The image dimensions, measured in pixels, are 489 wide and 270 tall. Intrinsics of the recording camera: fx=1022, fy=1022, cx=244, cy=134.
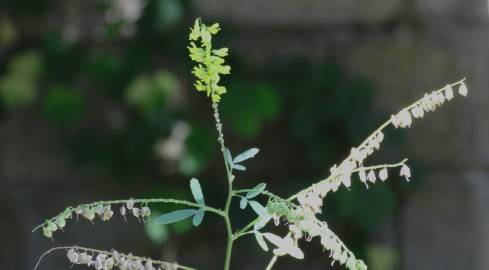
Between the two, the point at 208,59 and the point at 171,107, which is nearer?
the point at 208,59

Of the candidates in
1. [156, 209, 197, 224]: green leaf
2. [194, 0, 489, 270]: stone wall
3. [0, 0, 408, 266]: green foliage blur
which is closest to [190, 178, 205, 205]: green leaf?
[156, 209, 197, 224]: green leaf

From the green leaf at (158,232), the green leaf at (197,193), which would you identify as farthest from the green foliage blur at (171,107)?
the green leaf at (197,193)

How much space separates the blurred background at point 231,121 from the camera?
256cm

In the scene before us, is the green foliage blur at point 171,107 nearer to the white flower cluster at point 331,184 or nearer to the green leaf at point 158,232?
the green leaf at point 158,232

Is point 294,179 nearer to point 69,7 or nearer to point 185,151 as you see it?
point 185,151

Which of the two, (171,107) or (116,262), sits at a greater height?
(171,107)

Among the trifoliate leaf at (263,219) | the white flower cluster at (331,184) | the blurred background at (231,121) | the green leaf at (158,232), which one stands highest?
the blurred background at (231,121)

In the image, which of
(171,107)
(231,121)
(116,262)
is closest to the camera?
(116,262)

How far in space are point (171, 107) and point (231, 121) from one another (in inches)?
7.8

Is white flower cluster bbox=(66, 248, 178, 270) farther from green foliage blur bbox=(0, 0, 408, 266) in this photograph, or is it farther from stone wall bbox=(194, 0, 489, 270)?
stone wall bbox=(194, 0, 489, 270)

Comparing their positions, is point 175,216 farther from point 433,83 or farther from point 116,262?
point 433,83

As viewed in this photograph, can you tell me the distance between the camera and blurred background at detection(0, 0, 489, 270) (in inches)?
101

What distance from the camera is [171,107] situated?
2619 mm

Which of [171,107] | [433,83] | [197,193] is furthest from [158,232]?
[197,193]
